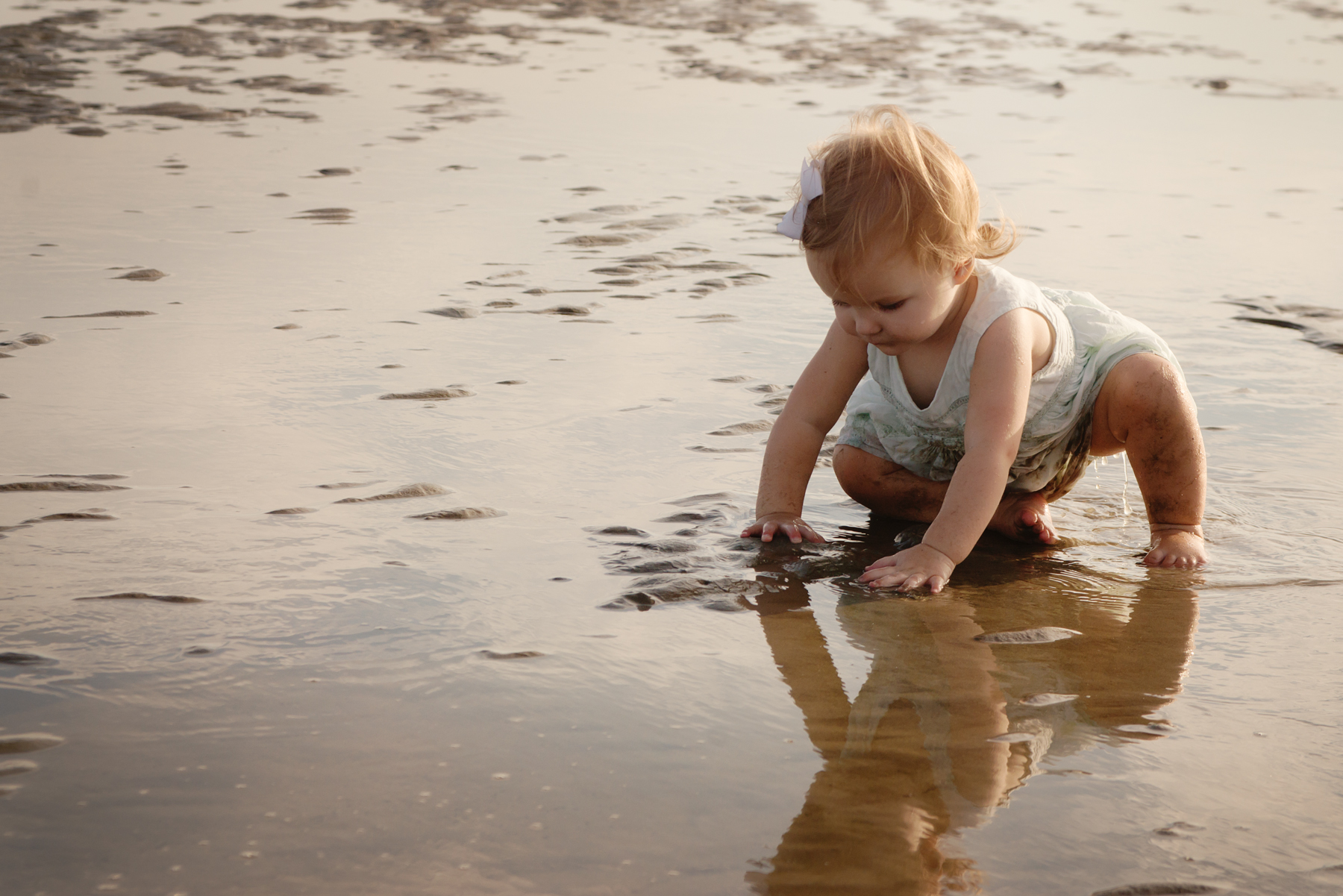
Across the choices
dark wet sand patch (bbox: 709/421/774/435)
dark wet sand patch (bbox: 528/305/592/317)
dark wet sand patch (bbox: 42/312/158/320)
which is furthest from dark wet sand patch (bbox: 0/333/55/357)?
dark wet sand patch (bbox: 709/421/774/435)

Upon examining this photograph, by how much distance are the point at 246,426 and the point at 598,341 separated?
3.55 ft

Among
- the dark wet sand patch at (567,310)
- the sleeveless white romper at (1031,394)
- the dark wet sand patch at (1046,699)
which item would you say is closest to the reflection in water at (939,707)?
the dark wet sand patch at (1046,699)

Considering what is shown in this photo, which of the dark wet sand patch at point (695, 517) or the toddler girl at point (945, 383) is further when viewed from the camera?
the dark wet sand patch at point (695, 517)

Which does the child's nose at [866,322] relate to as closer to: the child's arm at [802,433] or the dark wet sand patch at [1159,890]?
the child's arm at [802,433]

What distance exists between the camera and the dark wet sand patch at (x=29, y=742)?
159 centimetres

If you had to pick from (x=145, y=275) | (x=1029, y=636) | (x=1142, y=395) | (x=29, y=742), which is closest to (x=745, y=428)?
(x=1142, y=395)

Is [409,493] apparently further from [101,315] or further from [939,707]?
[101,315]

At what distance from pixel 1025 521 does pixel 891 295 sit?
54cm

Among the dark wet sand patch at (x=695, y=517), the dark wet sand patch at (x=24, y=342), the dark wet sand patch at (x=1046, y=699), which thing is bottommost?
the dark wet sand patch at (x=695, y=517)

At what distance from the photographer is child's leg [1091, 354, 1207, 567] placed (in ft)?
8.20

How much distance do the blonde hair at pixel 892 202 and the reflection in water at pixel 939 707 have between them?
1.90 feet

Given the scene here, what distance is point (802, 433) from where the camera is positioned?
2.62 metres

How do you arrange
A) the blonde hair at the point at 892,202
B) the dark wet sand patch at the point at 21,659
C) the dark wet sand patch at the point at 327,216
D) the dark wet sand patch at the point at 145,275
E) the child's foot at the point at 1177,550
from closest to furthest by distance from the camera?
the dark wet sand patch at the point at 21,659 < the blonde hair at the point at 892,202 < the child's foot at the point at 1177,550 < the dark wet sand patch at the point at 145,275 < the dark wet sand patch at the point at 327,216

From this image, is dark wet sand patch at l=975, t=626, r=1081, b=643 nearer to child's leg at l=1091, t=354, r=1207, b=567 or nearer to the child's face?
child's leg at l=1091, t=354, r=1207, b=567
